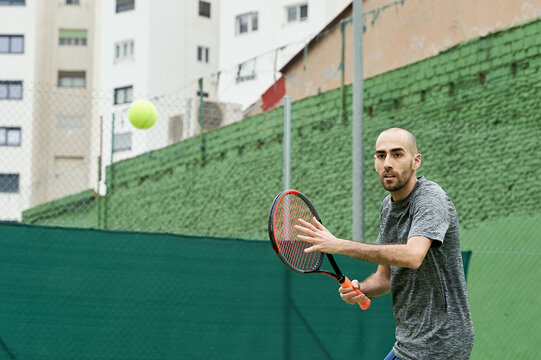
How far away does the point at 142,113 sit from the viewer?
9.63 m

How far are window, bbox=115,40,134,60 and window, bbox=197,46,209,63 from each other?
281 centimetres

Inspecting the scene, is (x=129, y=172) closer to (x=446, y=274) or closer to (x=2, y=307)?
(x=2, y=307)

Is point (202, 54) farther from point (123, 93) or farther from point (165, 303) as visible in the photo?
point (165, 303)

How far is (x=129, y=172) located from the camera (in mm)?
13992

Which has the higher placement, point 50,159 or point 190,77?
point 190,77

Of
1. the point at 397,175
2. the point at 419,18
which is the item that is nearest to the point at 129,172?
the point at 419,18

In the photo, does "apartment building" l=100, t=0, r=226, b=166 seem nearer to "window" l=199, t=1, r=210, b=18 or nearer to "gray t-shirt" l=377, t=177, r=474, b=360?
"window" l=199, t=1, r=210, b=18

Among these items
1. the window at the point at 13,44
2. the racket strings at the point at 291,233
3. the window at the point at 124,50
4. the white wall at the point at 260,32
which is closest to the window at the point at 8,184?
the window at the point at 13,44

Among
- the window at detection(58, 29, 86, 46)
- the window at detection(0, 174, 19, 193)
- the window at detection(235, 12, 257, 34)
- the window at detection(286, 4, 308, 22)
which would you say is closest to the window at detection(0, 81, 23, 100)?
the window at detection(58, 29, 86, 46)

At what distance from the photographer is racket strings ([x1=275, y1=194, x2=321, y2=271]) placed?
357cm

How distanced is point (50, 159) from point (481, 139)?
3011 centimetres

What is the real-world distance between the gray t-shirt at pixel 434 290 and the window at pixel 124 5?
1187 inches

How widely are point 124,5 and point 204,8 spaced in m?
3.40

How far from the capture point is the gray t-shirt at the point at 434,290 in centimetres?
295
